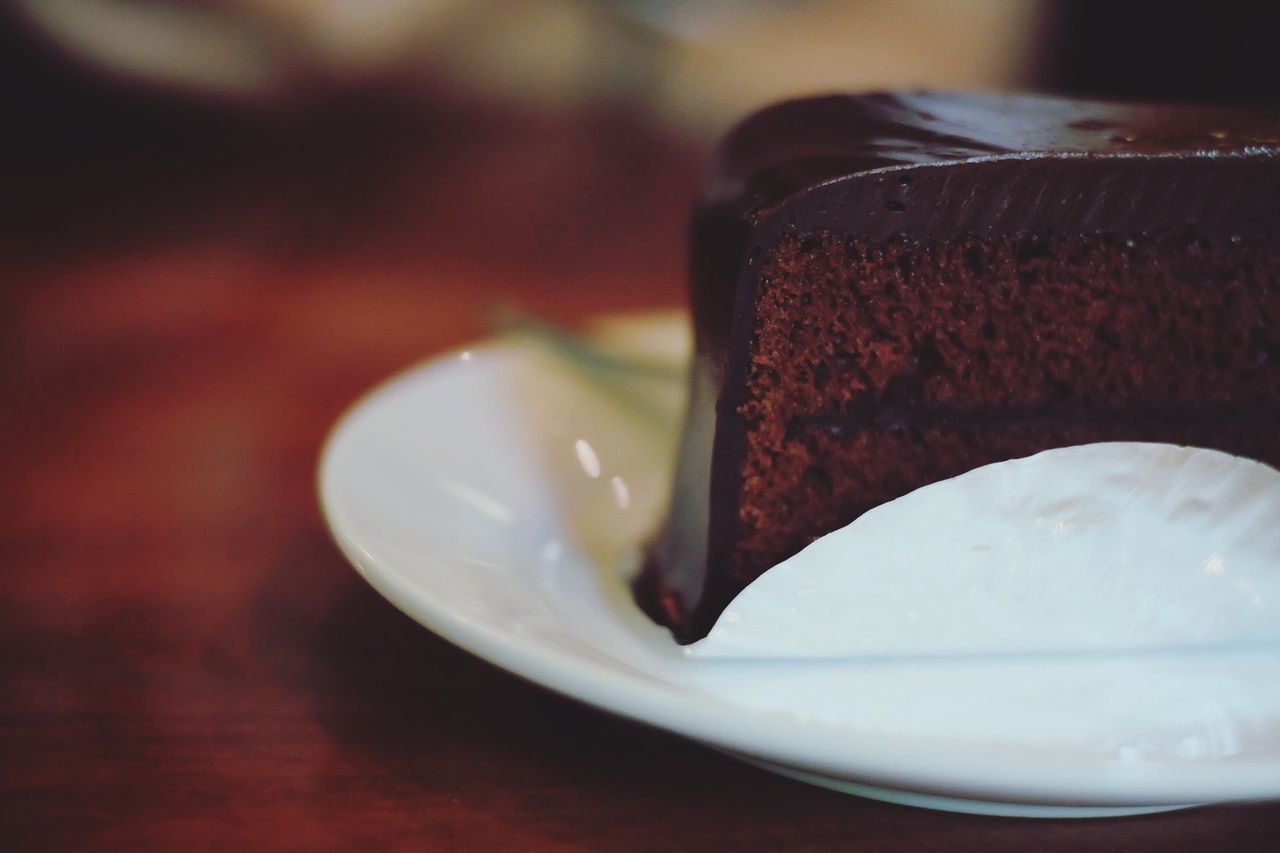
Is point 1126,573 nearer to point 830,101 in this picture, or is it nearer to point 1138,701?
point 1138,701

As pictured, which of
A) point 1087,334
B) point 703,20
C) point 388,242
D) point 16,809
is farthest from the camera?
point 703,20

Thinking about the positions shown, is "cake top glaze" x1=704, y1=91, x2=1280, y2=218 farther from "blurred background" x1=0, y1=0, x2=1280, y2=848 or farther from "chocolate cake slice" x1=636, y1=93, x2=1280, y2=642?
"blurred background" x1=0, y1=0, x2=1280, y2=848

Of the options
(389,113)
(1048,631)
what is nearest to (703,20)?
(389,113)

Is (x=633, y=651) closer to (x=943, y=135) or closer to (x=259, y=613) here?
(x=259, y=613)

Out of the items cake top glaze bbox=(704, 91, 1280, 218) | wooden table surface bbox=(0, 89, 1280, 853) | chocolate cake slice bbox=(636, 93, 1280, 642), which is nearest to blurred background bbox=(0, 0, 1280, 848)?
wooden table surface bbox=(0, 89, 1280, 853)

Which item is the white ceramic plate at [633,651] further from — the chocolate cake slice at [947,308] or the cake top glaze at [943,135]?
the cake top glaze at [943,135]

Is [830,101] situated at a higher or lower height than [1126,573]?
higher

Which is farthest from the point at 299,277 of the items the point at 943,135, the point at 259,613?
the point at 943,135
